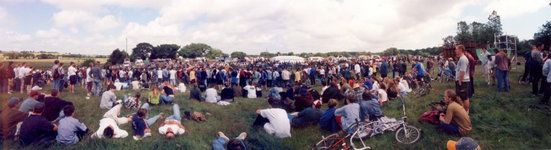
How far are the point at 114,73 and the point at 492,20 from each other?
60115 millimetres

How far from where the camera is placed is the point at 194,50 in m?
124

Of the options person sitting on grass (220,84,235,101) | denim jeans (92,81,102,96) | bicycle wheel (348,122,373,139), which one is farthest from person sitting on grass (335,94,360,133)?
denim jeans (92,81,102,96)

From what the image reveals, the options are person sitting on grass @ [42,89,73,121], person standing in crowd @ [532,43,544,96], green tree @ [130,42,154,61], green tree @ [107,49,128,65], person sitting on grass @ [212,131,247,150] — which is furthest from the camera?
green tree @ [130,42,154,61]

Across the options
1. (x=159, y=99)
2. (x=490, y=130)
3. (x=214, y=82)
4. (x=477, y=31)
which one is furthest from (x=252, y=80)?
(x=477, y=31)

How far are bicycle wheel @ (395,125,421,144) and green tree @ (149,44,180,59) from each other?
3947 inches

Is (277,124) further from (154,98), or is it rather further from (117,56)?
(117,56)

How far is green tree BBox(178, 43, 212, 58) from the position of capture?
119 meters

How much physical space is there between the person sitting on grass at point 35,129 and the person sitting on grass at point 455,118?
8.70m

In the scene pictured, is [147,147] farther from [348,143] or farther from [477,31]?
[477,31]

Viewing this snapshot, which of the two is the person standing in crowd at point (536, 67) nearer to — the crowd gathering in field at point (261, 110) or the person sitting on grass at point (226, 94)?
the crowd gathering in field at point (261, 110)

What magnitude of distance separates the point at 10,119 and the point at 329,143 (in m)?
7.33

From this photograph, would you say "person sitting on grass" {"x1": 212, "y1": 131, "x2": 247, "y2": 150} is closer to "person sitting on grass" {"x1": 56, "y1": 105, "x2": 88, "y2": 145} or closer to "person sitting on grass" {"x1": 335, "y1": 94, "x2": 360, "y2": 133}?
"person sitting on grass" {"x1": 335, "y1": 94, "x2": 360, "y2": 133}

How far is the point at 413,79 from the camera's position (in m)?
15.9

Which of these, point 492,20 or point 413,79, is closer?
point 413,79
